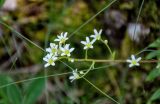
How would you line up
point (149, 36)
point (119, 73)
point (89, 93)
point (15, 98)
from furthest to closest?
1. point (119, 73)
2. point (89, 93)
3. point (149, 36)
4. point (15, 98)

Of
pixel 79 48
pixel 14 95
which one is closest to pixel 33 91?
pixel 14 95

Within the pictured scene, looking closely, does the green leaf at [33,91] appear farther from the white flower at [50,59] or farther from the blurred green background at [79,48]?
the white flower at [50,59]

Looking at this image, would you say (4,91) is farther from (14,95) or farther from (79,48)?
(79,48)

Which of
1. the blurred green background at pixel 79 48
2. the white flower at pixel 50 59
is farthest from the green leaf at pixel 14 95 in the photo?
the white flower at pixel 50 59

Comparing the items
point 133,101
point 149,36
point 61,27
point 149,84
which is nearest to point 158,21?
point 149,36

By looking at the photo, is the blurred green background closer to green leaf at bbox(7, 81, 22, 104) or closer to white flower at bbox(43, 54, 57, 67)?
green leaf at bbox(7, 81, 22, 104)

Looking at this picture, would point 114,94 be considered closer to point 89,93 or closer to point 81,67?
point 89,93

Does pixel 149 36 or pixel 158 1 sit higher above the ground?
pixel 158 1
